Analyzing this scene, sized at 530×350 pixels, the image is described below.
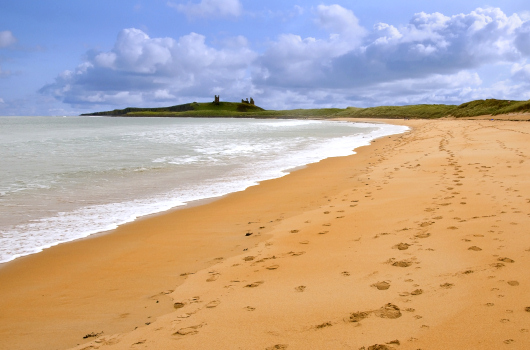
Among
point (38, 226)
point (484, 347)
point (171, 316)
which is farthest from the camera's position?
point (38, 226)

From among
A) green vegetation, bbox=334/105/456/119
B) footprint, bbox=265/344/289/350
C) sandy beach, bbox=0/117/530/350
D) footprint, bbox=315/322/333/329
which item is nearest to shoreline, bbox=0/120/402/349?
sandy beach, bbox=0/117/530/350

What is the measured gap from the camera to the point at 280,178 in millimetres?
12430

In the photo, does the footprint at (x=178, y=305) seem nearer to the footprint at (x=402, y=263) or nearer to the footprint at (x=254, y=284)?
the footprint at (x=254, y=284)

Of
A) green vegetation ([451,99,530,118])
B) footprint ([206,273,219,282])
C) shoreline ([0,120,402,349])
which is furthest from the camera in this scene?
green vegetation ([451,99,530,118])

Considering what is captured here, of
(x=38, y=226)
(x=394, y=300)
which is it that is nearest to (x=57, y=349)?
(x=394, y=300)

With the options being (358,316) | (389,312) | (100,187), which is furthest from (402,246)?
(100,187)

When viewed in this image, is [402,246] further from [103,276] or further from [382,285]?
[103,276]

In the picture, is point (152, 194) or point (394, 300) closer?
point (394, 300)

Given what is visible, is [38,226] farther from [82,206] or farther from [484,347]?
[484,347]

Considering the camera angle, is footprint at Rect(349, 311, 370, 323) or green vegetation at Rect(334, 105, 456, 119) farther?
green vegetation at Rect(334, 105, 456, 119)

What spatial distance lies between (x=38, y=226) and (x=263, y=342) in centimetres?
596

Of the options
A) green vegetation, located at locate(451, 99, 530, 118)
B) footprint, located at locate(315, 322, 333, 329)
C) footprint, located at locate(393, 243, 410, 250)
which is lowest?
footprint, located at locate(315, 322, 333, 329)

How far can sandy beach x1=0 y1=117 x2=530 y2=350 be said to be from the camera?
3.13 meters

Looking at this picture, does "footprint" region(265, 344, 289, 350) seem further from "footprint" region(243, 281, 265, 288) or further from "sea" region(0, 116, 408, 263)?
"sea" region(0, 116, 408, 263)
